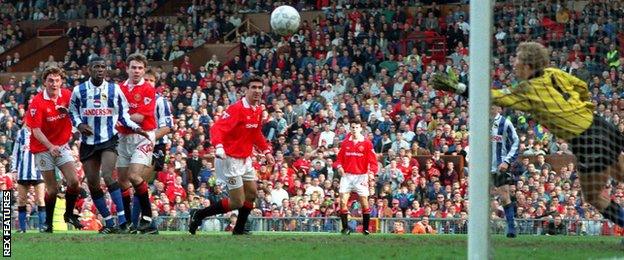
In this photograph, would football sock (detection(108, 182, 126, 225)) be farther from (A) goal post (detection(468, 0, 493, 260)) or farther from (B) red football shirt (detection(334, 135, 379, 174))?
(A) goal post (detection(468, 0, 493, 260))

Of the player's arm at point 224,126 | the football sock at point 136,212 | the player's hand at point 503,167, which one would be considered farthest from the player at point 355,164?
the player's arm at point 224,126

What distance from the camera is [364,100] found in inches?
1160

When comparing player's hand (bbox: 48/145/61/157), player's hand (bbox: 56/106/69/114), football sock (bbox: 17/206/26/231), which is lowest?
football sock (bbox: 17/206/26/231)

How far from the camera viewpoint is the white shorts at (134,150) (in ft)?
54.0

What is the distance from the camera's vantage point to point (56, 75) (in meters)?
17.2

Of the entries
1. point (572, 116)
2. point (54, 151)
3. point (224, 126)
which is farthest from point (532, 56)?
point (54, 151)

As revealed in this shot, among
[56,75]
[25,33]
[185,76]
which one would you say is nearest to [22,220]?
[56,75]

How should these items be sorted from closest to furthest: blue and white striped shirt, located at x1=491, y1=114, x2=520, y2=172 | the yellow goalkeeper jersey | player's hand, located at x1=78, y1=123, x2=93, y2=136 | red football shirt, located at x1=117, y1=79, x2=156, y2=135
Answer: the yellow goalkeeper jersey
player's hand, located at x1=78, y1=123, x2=93, y2=136
red football shirt, located at x1=117, y1=79, x2=156, y2=135
blue and white striped shirt, located at x1=491, y1=114, x2=520, y2=172

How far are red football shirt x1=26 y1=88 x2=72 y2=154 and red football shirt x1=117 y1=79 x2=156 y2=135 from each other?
0.88m

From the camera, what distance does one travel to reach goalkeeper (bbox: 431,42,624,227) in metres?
13.0

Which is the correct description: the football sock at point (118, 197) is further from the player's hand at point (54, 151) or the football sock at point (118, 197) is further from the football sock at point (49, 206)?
the football sock at point (49, 206)

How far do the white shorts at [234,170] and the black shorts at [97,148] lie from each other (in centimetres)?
130

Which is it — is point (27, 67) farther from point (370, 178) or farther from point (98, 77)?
point (98, 77)

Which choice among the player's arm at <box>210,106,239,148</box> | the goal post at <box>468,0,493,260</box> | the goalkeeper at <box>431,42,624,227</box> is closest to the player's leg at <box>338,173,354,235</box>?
the player's arm at <box>210,106,239,148</box>
